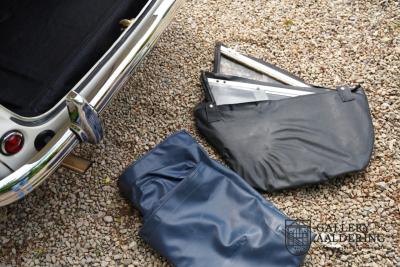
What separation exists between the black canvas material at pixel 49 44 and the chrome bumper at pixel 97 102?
0.24 meters

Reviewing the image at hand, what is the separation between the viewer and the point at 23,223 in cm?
234

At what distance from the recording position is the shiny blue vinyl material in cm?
212

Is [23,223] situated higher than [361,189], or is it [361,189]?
[23,223]

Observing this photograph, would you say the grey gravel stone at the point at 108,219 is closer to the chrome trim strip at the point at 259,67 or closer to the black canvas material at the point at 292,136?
the black canvas material at the point at 292,136

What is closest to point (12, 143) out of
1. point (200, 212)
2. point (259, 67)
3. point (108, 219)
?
point (108, 219)

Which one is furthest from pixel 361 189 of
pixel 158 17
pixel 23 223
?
pixel 23 223

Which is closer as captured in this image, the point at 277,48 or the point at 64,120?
the point at 64,120

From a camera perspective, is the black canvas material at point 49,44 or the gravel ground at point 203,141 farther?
the gravel ground at point 203,141

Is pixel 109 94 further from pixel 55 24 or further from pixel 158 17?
pixel 55 24

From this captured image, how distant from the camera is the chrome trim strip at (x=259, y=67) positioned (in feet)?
9.43

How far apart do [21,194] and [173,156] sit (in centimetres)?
91

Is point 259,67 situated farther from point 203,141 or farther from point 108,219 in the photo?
point 108,219

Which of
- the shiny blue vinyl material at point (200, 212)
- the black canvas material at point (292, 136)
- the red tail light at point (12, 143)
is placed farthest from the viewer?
the black canvas material at point (292, 136)

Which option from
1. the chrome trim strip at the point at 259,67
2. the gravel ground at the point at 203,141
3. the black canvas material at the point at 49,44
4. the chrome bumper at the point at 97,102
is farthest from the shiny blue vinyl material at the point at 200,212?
the chrome trim strip at the point at 259,67
